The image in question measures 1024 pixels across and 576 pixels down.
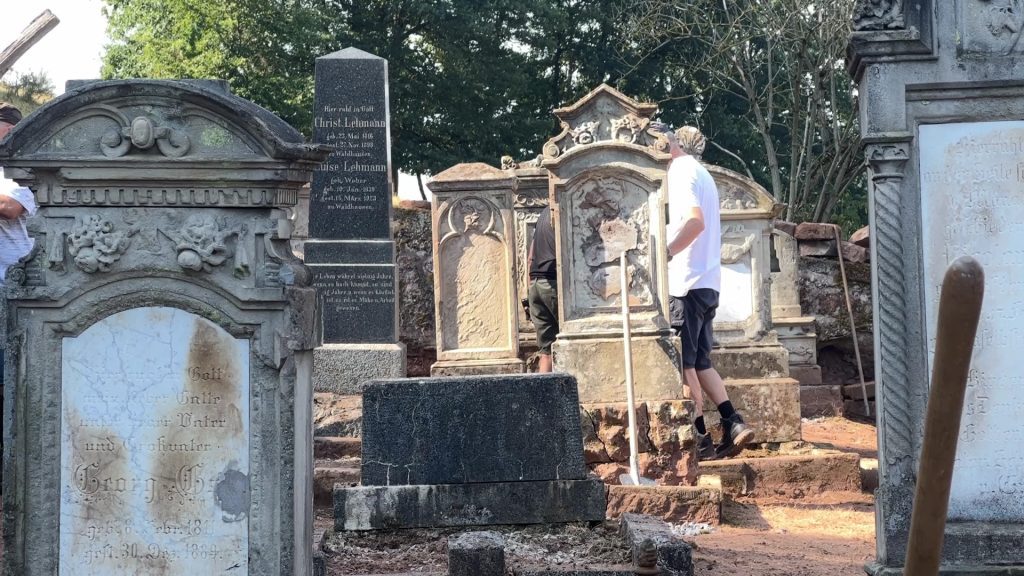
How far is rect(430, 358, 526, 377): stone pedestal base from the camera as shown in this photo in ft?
33.7

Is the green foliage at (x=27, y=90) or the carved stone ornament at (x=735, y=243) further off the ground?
the green foliage at (x=27, y=90)

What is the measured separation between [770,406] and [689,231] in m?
1.82

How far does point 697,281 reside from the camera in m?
8.59

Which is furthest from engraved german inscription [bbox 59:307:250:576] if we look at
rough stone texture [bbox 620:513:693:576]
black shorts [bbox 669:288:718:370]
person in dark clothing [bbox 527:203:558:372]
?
person in dark clothing [bbox 527:203:558:372]

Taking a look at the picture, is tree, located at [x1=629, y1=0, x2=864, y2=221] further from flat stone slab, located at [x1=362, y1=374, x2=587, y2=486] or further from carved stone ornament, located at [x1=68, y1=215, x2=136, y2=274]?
carved stone ornament, located at [x1=68, y1=215, x2=136, y2=274]

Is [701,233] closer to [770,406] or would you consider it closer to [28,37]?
[770,406]

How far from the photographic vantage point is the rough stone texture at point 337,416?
345 inches

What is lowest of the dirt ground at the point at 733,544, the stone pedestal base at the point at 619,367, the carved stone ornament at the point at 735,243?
the dirt ground at the point at 733,544

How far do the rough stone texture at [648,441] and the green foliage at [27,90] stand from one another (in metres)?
14.3

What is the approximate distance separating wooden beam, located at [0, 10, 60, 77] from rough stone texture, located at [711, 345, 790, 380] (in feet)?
21.6

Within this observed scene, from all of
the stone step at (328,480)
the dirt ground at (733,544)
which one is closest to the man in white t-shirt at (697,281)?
the dirt ground at (733,544)

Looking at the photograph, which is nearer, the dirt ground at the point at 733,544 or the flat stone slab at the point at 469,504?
the dirt ground at the point at 733,544

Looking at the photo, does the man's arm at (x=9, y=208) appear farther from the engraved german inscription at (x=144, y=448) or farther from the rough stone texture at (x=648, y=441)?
the rough stone texture at (x=648, y=441)

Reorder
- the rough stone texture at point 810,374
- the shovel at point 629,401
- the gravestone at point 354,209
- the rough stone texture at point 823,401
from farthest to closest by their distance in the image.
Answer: the rough stone texture at point 810,374 → the rough stone texture at point 823,401 → the gravestone at point 354,209 → the shovel at point 629,401
